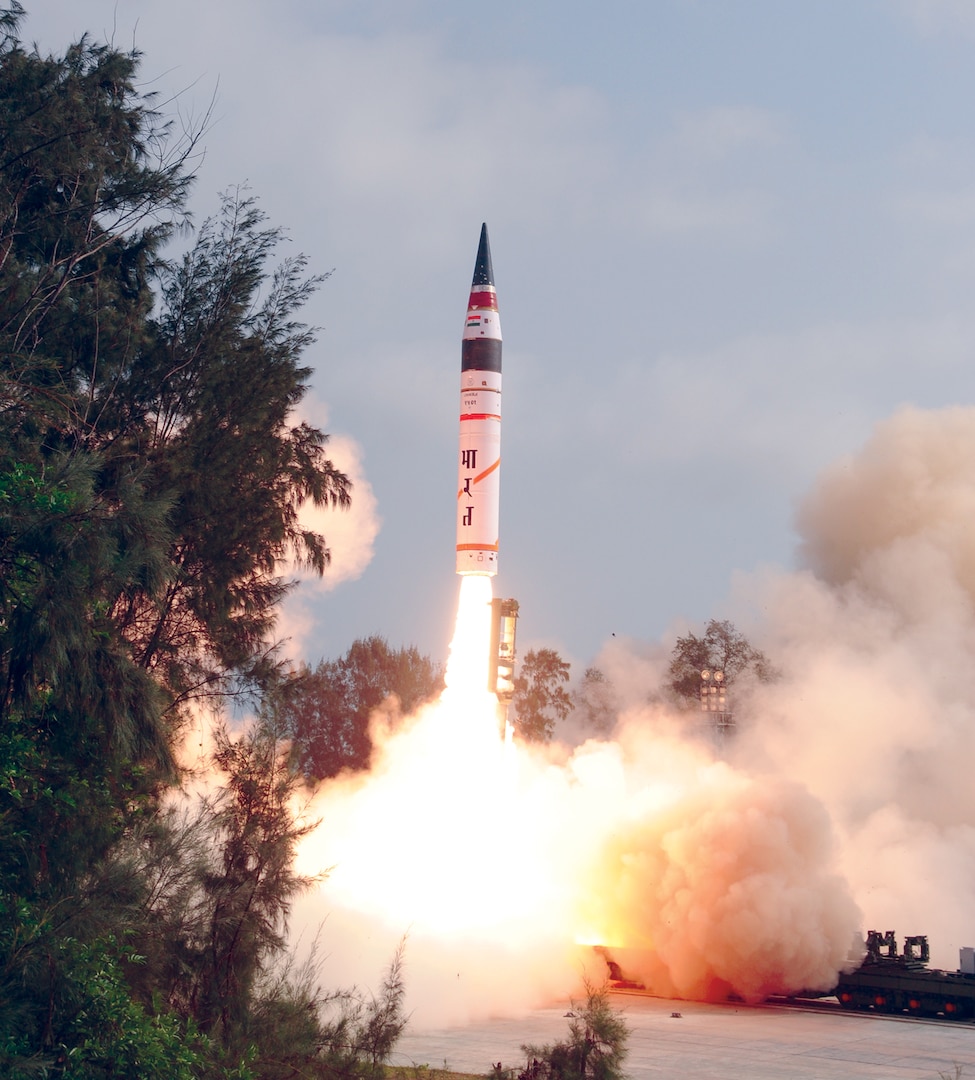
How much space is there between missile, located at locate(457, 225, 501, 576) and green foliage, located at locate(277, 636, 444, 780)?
86.4ft

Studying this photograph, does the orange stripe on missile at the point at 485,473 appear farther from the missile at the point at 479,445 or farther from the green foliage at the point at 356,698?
the green foliage at the point at 356,698

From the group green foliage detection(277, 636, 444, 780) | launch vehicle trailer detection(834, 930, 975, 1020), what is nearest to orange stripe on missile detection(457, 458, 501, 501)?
launch vehicle trailer detection(834, 930, 975, 1020)

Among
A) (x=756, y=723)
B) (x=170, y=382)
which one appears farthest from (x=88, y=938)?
(x=756, y=723)

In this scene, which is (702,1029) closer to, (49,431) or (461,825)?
(461,825)

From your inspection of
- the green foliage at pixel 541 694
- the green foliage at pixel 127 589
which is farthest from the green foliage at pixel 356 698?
the green foliage at pixel 127 589

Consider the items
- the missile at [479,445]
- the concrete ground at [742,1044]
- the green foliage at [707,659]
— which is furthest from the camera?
the green foliage at [707,659]

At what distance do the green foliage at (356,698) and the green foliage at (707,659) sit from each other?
11230mm

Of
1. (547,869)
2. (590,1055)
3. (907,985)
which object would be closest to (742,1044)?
(907,985)

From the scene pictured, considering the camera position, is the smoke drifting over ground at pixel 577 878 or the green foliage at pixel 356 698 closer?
the smoke drifting over ground at pixel 577 878

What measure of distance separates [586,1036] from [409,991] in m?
10.0

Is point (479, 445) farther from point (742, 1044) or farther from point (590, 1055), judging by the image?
point (590, 1055)

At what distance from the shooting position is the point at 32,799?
12156 millimetres

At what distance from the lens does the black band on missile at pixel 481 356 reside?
92.3 ft

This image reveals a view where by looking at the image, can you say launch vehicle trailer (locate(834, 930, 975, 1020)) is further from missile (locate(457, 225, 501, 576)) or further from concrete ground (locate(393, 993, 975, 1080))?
missile (locate(457, 225, 501, 576))
